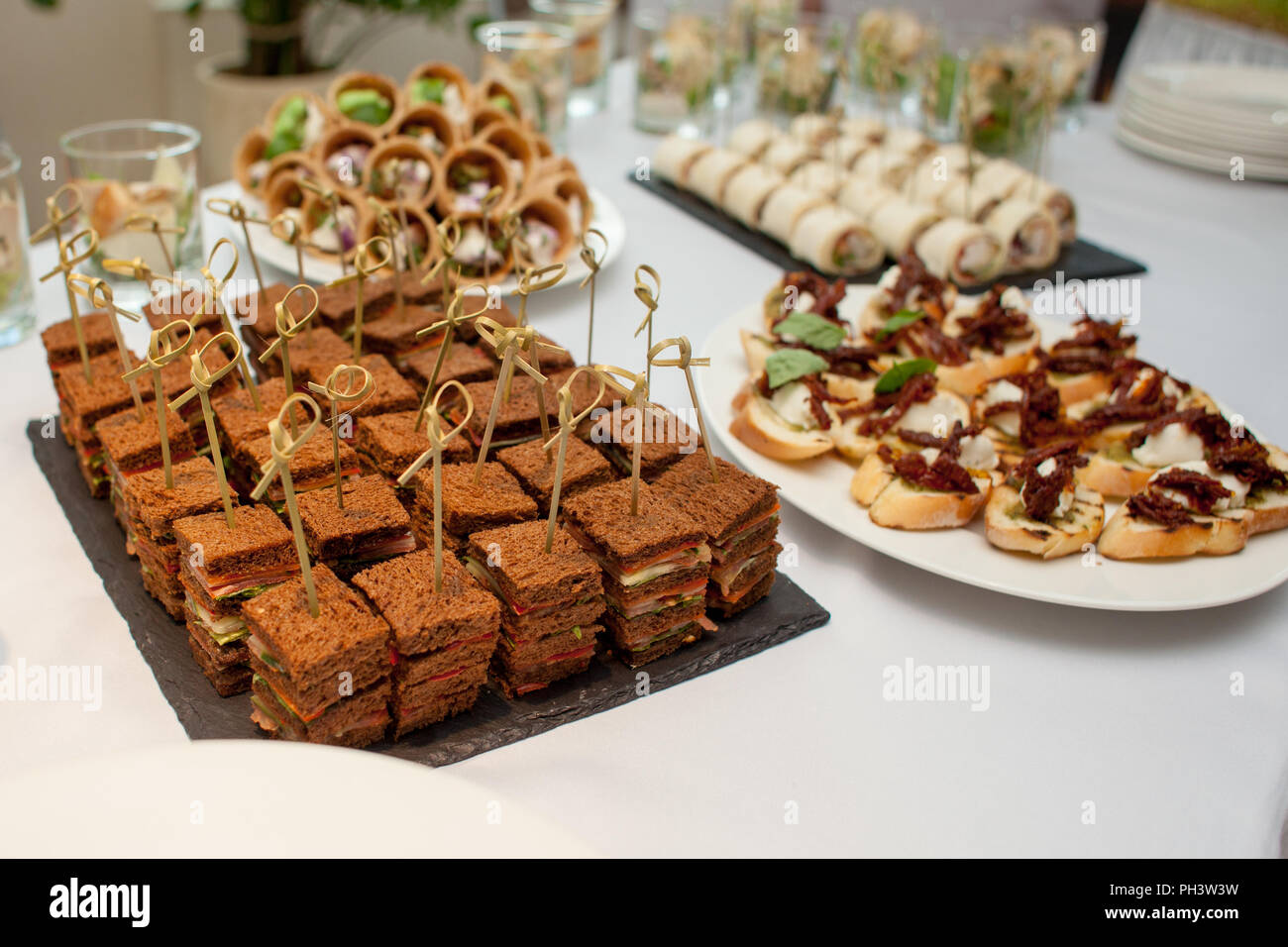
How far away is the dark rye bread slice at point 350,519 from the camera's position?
159 centimetres

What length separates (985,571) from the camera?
1.80 meters

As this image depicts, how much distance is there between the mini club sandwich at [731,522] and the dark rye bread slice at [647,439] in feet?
0.10

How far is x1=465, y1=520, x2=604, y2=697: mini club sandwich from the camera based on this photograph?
154 centimetres

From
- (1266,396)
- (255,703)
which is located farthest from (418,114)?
(1266,396)

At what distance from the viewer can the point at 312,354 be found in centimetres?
211

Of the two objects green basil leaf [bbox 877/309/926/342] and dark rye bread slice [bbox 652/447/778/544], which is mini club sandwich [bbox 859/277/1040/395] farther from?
dark rye bread slice [bbox 652/447/778/544]

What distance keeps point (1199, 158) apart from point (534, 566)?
3.46 meters

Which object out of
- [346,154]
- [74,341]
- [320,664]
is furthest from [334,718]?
[346,154]

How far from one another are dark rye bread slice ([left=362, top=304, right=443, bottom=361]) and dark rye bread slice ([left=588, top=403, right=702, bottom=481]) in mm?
508

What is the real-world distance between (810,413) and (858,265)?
123cm

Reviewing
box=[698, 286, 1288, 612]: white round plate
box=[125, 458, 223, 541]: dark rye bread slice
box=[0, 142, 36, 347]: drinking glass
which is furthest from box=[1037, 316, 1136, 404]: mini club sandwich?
box=[0, 142, 36, 347]: drinking glass

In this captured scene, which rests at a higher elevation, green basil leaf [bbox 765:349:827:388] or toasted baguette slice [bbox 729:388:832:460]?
green basil leaf [bbox 765:349:827:388]

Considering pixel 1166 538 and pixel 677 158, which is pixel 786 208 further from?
pixel 1166 538
